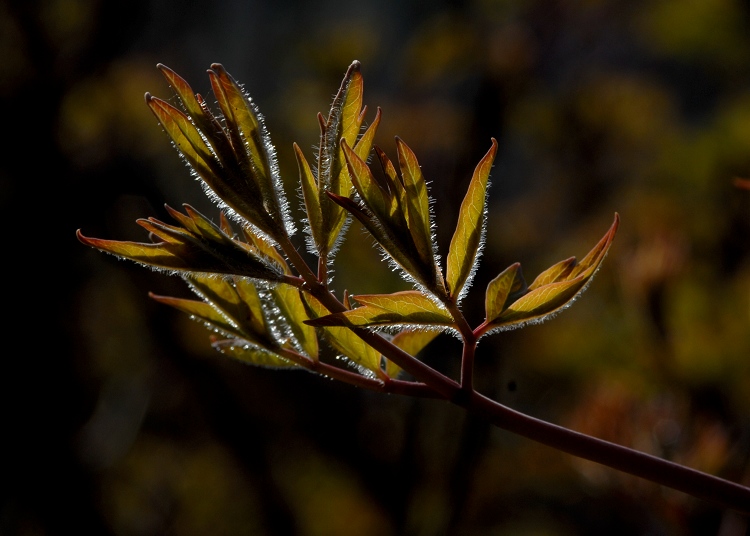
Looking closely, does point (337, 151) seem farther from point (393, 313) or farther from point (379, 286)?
point (379, 286)

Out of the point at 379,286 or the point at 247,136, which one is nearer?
the point at 247,136

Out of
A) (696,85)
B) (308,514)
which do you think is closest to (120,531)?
(308,514)

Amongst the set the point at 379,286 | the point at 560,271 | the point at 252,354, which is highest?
the point at 560,271

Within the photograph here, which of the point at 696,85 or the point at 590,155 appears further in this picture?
the point at 696,85

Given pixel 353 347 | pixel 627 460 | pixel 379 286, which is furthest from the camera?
pixel 379 286

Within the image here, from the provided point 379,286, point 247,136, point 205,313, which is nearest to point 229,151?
point 247,136

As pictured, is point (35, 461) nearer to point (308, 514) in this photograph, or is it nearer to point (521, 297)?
point (308, 514)
